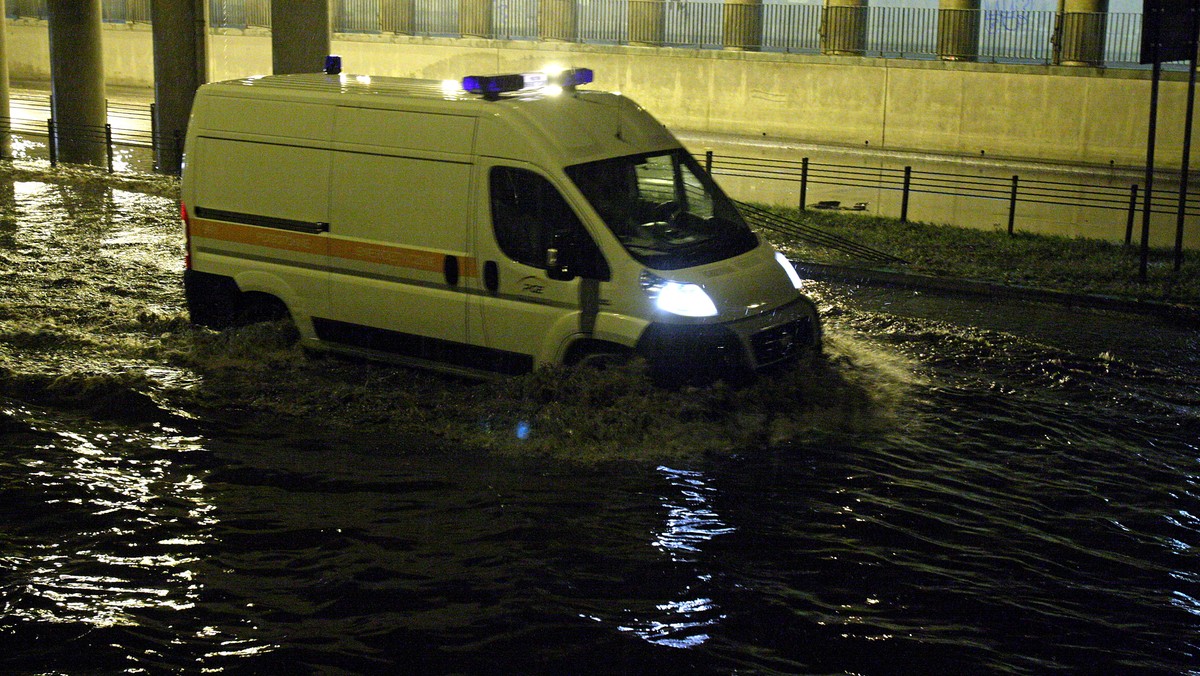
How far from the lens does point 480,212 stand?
8586mm

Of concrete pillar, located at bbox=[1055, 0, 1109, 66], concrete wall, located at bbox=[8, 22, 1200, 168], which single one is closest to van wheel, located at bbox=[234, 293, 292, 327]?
concrete wall, located at bbox=[8, 22, 1200, 168]

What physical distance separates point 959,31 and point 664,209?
2398cm

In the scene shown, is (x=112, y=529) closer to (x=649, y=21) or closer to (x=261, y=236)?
(x=261, y=236)

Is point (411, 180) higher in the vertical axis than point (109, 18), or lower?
lower

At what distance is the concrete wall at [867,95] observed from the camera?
2786 cm

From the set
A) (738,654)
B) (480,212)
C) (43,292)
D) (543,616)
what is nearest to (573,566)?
(543,616)

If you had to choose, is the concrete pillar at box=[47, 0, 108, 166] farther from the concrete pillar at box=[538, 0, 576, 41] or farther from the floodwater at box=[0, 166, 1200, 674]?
the floodwater at box=[0, 166, 1200, 674]

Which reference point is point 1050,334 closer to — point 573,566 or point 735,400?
point 735,400

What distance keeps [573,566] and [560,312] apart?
2223mm

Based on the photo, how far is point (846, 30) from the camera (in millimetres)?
32188

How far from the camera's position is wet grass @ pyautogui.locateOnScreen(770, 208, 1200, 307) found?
1354 centimetres

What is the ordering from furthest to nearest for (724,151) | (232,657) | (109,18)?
(109,18)
(724,151)
(232,657)

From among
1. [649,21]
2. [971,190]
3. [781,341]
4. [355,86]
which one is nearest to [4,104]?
[649,21]

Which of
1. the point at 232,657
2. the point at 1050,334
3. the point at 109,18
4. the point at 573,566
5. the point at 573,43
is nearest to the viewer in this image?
the point at 232,657
